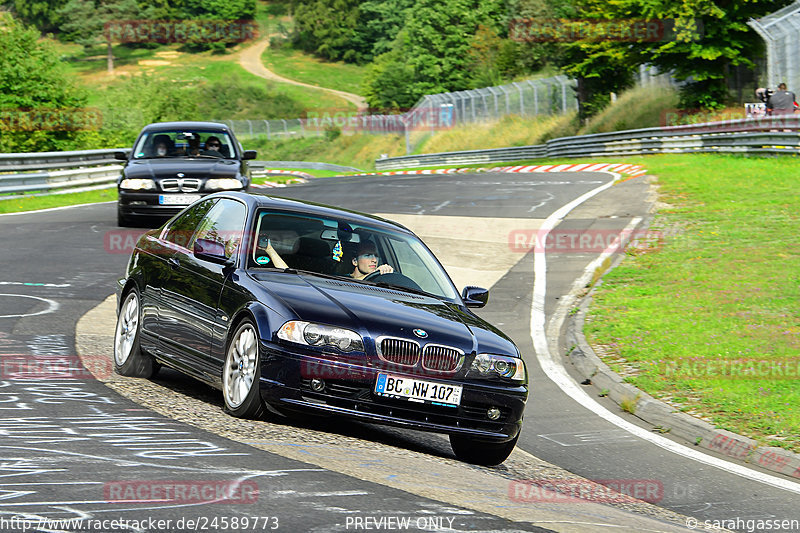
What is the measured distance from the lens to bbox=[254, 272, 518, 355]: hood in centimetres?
706

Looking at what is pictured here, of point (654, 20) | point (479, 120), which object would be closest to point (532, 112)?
point (479, 120)

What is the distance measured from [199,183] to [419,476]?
1364cm

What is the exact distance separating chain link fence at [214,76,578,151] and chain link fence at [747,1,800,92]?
73.7 feet

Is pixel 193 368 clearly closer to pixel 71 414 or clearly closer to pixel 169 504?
pixel 71 414

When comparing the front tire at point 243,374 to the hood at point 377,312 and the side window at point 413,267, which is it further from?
the side window at point 413,267

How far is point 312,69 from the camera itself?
15150 centimetres
